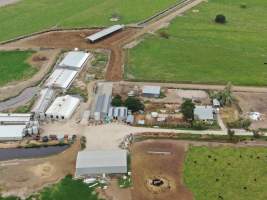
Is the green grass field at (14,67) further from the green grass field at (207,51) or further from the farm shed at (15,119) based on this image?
the green grass field at (207,51)

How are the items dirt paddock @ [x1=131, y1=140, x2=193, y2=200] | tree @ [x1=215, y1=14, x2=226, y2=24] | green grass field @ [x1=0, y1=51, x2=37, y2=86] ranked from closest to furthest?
dirt paddock @ [x1=131, y1=140, x2=193, y2=200]
green grass field @ [x1=0, y1=51, x2=37, y2=86]
tree @ [x1=215, y1=14, x2=226, y2=24]

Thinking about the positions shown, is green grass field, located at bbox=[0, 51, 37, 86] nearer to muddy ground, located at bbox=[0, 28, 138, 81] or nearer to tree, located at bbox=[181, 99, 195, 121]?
muddy ground, located at bbox=[0, 28, 138, 81]

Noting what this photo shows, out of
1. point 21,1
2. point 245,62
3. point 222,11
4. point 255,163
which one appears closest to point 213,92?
point 245,62

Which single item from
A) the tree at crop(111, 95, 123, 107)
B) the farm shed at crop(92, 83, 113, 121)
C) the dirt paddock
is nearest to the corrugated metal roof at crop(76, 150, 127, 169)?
the dirt paddock

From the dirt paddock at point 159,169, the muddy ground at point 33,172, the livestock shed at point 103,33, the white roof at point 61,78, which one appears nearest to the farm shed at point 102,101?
the white roof at point 61,78

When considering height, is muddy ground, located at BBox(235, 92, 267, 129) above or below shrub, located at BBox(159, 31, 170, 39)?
below
